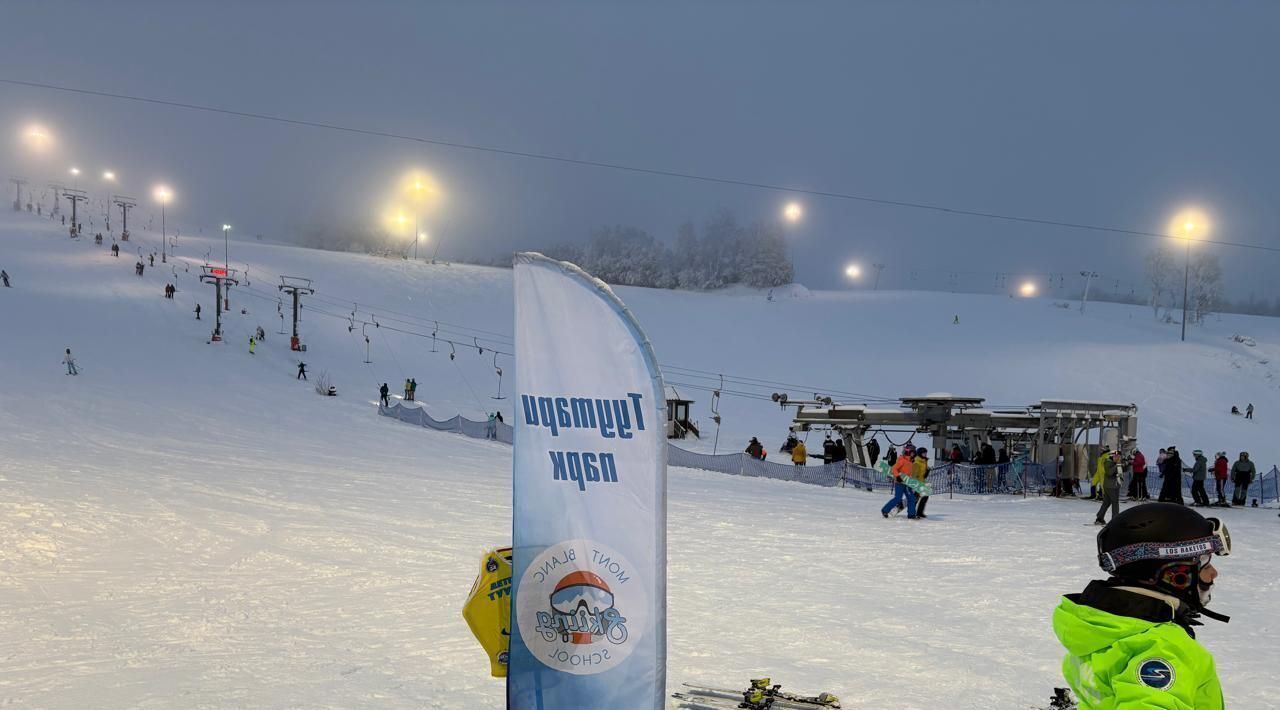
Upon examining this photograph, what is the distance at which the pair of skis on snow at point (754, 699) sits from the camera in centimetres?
587

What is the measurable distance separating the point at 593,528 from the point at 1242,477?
860 inches

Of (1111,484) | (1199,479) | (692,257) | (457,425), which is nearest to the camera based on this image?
(1111,484)

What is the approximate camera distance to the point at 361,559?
11.2 m

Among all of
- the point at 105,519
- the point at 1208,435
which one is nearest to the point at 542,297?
the point at 105,519

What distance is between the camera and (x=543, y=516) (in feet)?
13.9

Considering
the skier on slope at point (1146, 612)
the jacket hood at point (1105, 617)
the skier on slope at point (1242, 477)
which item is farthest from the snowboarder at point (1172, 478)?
the jacket hood at point (1105, 617)

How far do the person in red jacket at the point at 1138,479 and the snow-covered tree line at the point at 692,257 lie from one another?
87.2m

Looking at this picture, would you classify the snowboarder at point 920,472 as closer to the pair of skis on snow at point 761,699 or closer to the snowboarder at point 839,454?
the snowboarder at point 839,454

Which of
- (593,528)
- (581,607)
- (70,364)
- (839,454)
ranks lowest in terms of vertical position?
(839,454)

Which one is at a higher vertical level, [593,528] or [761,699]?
[593,528]

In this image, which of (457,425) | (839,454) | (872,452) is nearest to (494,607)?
(457,425)

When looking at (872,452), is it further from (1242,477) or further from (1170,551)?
(1170,551)

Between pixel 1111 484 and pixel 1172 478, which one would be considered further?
pixel 1172 478

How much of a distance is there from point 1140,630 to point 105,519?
13.1 m
